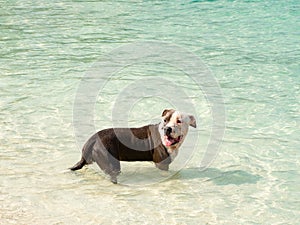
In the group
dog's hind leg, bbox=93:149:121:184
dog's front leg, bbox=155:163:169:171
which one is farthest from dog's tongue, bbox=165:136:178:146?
dog's hind leg, bbox=93:149:121:184

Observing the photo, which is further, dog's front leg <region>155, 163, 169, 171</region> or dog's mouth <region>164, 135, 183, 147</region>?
dog's front leg <region>155, 163, 169, 171</region>

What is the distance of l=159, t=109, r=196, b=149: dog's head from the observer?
189 inches

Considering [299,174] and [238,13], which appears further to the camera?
[238,13]

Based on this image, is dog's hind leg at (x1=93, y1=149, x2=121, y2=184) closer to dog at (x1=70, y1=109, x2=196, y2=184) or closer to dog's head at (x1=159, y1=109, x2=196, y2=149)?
dog at (x1=70, y1=109, x2=196, y2=184)

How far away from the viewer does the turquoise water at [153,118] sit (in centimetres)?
480

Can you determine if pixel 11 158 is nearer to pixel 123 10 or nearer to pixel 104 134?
pixel 104 134

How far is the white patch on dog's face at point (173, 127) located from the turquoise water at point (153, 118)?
1.36ft

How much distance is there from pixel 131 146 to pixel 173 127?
37cm

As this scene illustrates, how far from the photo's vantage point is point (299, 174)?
18.0 feet

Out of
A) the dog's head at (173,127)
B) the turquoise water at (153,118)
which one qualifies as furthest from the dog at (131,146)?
the turquoise water at (153,118)

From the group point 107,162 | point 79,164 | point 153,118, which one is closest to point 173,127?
point 107,162

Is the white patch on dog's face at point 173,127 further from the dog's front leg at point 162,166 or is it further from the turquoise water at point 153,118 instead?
the turquoise water at point 153,118

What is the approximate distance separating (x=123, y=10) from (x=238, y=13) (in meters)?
2.26

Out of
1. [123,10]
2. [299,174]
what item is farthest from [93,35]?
[299,174]
